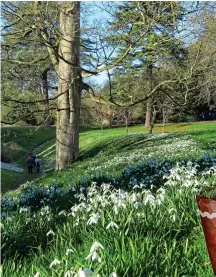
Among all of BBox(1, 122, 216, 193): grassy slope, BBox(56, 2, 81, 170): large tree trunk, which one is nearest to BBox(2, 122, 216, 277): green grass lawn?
BBox(56, 2, 81, 170): large tree trunk

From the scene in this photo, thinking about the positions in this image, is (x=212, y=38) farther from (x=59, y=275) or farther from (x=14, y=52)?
(x=59, y=275)

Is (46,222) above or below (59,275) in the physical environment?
below

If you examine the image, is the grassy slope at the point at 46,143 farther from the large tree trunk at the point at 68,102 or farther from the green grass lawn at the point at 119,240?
the green grass lawn at the point at 119,240

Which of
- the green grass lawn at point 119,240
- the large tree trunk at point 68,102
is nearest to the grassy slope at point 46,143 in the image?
the large tree trunk at point 68,102

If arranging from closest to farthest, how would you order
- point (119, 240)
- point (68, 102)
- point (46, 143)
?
point (119, 240) → point (68, 102) → point (46, 143)

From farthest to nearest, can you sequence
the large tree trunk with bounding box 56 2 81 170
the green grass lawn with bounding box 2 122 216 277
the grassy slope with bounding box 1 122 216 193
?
the grassy slope with bounding box 1 122 216 193
the large tree trunk with bounding box 56 2 81 170
the green grass lawn with bounding box 2 122 216 277

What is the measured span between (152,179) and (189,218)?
3.51m

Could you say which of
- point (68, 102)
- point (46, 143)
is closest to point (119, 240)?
point (68, 102)

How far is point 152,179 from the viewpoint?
7555mm

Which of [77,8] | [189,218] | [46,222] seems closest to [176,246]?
[189,218]

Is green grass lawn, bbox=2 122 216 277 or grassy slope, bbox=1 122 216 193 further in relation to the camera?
grassy slope, bbox=1 122 216 193

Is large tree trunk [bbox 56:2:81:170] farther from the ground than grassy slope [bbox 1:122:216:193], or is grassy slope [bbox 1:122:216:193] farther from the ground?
large tree trunk [bbox 56:2:81:170]

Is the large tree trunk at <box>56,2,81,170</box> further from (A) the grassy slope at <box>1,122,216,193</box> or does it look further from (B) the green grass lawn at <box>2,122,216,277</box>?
(B) the green grass lawn at <box>2,122,216,277</box>

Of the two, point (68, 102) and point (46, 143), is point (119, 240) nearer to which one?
point (68, 102)
